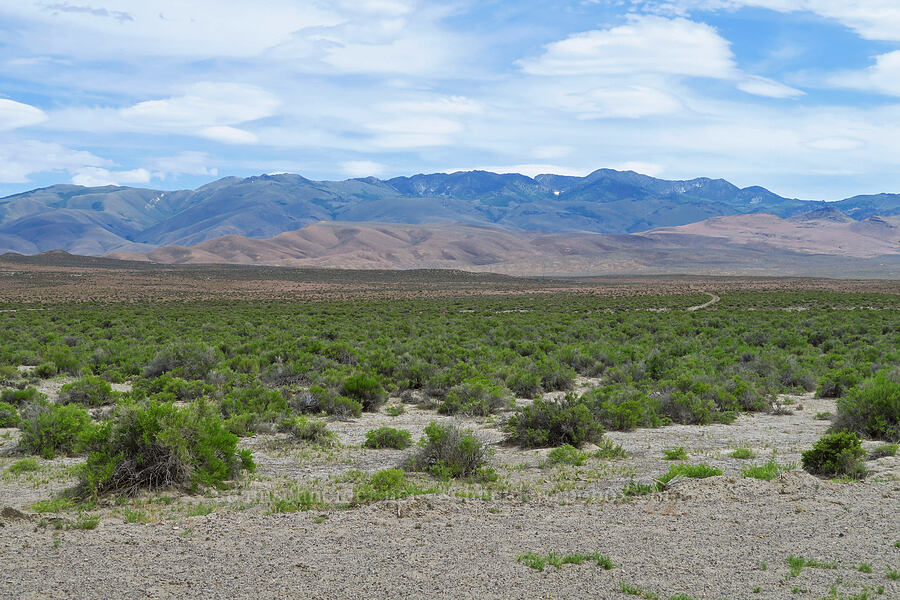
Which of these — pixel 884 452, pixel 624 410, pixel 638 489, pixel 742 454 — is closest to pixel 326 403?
pixel 624 410

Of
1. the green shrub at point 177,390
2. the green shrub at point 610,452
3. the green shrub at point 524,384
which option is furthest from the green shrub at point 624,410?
the green shrub at point 177,390

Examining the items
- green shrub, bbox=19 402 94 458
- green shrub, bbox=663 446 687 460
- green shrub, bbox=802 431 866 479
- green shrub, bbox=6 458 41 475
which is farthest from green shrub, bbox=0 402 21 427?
green shrub, bbox=802 431 866 479

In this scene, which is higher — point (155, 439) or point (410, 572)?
point (155, 439)

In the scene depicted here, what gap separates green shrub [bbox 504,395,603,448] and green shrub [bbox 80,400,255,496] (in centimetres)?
479

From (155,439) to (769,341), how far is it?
69.2ft

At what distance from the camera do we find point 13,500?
7930mm

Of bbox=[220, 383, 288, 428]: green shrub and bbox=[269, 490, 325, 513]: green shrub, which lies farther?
bbox=[220, 383, 288, 428]: green shrub

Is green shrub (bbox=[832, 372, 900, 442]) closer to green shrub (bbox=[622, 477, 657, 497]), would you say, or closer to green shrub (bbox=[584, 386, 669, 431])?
green shrub (bbox=[584, 386, 669, 431])

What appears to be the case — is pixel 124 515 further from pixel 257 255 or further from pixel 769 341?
pixel 257 255

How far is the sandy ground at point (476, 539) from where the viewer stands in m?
5.65

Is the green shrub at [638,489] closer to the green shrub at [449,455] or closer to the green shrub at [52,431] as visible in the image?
the green shrub at [449,455]

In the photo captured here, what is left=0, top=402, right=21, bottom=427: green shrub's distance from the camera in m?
12.0

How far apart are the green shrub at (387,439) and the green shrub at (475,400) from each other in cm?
287

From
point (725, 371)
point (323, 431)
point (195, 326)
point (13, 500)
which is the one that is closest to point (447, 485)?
point (323, 431)
